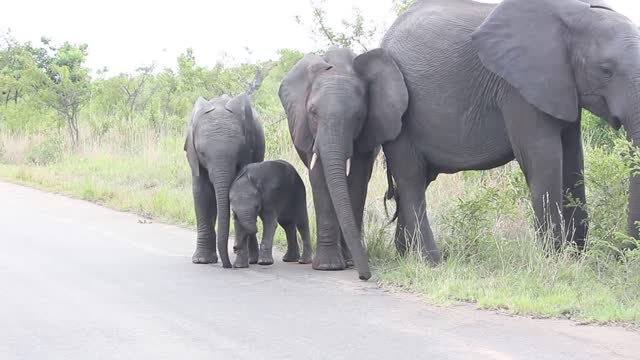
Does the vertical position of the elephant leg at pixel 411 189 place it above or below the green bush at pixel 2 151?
below

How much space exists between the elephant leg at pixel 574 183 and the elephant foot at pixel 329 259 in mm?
2142

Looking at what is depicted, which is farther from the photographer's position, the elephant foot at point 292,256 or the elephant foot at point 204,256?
the elephant foot at point 292,256

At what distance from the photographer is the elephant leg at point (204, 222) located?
970 centimetres

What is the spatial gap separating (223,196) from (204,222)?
1.97 feet

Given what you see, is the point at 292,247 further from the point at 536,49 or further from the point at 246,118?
the point at 536,49

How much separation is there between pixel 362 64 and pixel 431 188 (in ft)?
14.1

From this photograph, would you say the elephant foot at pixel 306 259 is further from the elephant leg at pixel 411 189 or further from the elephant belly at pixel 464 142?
the elephant belly at pixel 464 142

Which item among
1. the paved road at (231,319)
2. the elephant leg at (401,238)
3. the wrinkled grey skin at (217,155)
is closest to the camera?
the paved road at (231,319)

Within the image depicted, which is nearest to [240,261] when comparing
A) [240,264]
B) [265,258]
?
[240,264]

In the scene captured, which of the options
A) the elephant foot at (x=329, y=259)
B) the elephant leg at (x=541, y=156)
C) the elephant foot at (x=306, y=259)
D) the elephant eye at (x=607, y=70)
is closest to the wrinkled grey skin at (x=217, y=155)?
the elephant foot at (x=306, y=259)

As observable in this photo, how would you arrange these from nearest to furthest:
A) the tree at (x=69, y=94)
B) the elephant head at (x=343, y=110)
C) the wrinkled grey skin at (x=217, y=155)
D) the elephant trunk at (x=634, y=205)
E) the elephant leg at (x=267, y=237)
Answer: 1. the elephant trunk at (x=634, y=205)
2. the elephant head at (x=343, y=110)
3. the wrinkled grey skin at (x=217, y=155)
4. the elephant leg at (x=267, y=237)
5. the tree at (x=69, y=94)

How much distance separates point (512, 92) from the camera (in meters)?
8.80

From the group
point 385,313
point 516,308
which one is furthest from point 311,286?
point 516,308

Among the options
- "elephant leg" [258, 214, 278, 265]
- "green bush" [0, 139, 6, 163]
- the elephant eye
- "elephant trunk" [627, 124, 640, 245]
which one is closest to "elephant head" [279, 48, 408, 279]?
"elephant leg" [258, 214, 278, 265]
